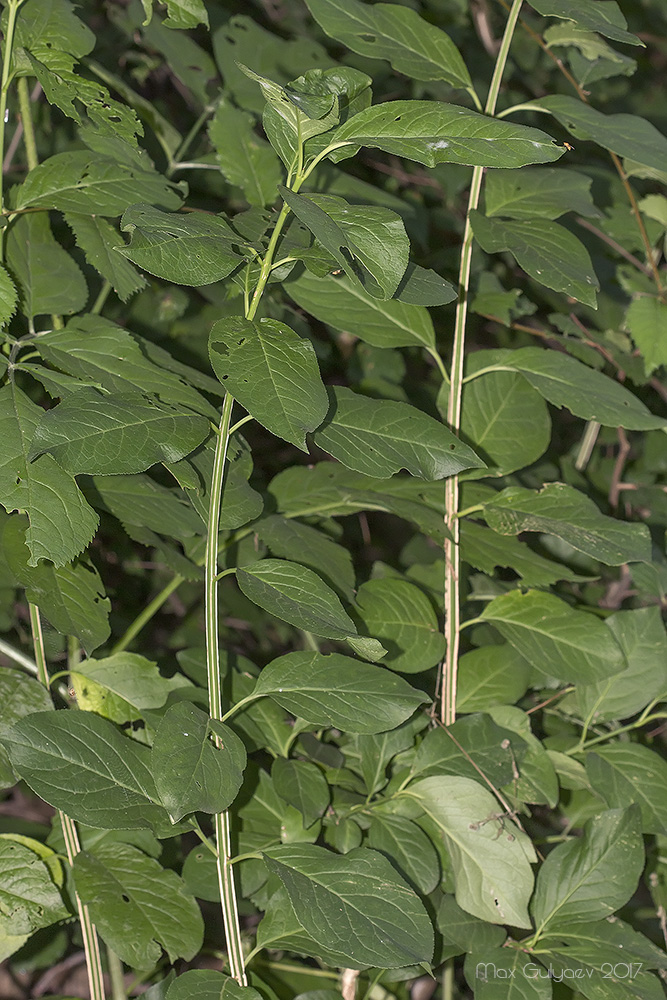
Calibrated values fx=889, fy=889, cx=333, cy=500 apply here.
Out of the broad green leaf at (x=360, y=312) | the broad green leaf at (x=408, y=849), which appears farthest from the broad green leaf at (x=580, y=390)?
the broad green leaf at (x=408, y=849)

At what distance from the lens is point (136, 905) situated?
0.80 meters

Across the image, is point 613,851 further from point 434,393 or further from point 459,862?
point 434,393

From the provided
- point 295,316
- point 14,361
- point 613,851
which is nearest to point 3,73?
point 14,361

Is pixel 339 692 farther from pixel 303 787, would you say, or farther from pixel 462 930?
pixel 462 930

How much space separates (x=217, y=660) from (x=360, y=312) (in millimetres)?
418

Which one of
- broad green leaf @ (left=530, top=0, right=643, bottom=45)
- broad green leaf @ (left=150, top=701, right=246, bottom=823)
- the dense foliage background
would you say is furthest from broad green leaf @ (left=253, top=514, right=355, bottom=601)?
broad green leaf @ (left=530, top=0, right=643, bottom=45)

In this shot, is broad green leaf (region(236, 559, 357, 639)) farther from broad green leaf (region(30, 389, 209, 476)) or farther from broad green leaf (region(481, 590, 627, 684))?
broad green leaf (region(481, 590, 627, 684))

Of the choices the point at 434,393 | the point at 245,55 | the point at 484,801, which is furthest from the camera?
the point at 434,393

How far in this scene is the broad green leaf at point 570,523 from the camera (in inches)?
34.2

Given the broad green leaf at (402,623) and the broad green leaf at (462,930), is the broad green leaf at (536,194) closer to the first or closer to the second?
the broad green leaf at (402,623)

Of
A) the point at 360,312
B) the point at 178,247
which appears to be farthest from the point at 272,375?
the point at 360,312

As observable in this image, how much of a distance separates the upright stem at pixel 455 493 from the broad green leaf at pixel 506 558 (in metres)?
0.02

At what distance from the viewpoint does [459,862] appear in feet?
2.80

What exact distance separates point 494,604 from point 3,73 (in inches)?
28.6
